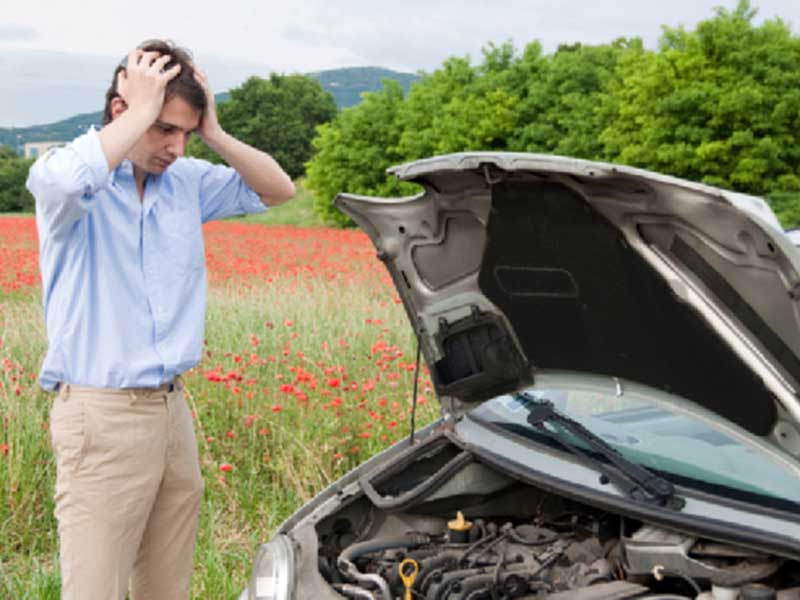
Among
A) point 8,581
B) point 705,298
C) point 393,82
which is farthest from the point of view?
point 393,82

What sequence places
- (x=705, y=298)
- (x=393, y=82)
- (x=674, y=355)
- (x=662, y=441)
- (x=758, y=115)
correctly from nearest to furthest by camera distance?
(x=705, y=298)
(x=674, y=355)
(x=662, y=441)
(x=758, y=115)
(x=393, y=82)

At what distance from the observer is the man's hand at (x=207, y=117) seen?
3102mm

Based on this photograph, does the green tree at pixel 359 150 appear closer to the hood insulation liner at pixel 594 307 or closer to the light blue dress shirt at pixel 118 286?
the light blue dress shirt at pixel 118 286

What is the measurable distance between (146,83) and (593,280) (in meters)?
1.38

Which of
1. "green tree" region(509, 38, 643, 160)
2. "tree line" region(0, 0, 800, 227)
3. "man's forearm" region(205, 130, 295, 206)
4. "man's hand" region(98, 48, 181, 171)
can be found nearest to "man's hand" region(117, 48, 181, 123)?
"man's hand" region(98, 48, 181, 171)

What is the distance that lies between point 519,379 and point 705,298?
0.99 m

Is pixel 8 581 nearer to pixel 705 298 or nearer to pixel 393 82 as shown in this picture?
pixel 705 298

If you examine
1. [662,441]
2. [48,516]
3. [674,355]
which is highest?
[674,355]

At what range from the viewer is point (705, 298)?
95.5 inches

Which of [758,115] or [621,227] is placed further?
[758,115]

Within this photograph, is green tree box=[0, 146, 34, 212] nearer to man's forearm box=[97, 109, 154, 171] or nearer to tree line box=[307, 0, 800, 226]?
tree line box=[307, 0, 800, 226]

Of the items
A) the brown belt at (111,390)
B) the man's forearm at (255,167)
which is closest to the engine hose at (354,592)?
the brown belt at (111,390)

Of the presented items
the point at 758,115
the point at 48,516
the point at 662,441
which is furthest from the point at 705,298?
the point at 758,115

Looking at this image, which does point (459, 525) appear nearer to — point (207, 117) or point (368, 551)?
point (368, 551)
